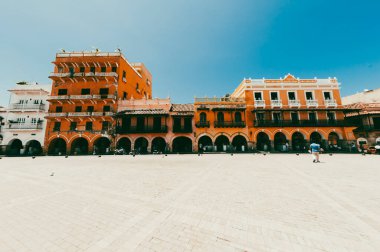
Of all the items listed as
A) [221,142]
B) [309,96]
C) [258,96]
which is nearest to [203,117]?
[221,142]

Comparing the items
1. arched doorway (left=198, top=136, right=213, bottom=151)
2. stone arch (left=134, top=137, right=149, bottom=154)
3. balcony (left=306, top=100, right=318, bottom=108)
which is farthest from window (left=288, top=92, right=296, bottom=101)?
stone arch (left=134, top=137, right=149, bottom=154)

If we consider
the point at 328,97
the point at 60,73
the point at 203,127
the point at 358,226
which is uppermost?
the point at 60,73

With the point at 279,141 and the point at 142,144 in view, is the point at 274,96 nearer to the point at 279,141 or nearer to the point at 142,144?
the point at 279,141

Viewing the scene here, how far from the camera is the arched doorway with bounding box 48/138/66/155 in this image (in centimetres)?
2592

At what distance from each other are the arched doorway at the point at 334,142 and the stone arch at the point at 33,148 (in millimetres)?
46462

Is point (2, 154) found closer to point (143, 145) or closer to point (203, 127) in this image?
point (143, 145)

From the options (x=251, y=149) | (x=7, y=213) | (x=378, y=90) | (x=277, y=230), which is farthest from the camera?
(x=378, y=90)

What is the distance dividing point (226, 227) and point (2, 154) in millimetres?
38110

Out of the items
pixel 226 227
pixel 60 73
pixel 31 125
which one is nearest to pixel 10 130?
pixel 31 125

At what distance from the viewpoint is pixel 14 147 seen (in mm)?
26844

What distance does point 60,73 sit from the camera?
2683cm

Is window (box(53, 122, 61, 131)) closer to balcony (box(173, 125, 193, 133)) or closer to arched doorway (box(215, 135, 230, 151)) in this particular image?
balcony (box(173, 125, 193, 133))

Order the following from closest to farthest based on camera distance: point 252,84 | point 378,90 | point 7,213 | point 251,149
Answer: point 7,213
point 251,149
point 252,84
point 378,90

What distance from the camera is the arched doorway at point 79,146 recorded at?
2573cm
